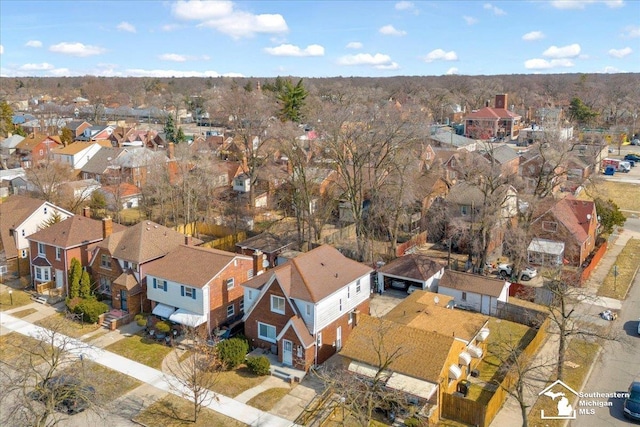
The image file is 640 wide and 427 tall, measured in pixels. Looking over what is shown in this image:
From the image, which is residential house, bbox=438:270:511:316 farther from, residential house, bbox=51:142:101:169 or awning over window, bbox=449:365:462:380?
residential house, bbox=51:142:101:169

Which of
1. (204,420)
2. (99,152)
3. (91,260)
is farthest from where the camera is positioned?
(99,152)

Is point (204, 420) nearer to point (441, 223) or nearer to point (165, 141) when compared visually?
point (441, 223)

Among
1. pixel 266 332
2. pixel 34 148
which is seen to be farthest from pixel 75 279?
pixel 34 148

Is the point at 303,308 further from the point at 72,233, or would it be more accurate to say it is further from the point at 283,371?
the point at 72,233

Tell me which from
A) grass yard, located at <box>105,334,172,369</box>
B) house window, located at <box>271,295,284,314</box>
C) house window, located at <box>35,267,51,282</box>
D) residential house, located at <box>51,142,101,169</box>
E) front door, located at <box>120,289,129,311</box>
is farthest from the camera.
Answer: residential house, located at <box>51,142,101,169</box>

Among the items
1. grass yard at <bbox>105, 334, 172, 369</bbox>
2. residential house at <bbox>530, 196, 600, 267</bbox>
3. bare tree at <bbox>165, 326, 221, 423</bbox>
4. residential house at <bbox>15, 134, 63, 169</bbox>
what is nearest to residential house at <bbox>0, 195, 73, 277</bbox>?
grass yard at <bbox>105, 334, 172, 369</bbox>

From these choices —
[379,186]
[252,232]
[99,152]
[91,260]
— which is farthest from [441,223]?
[99,152]

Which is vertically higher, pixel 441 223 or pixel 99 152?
pixel 99 152
